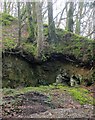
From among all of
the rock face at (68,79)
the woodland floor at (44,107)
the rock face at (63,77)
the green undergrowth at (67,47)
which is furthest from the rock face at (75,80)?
the woodland floor at (44,107)

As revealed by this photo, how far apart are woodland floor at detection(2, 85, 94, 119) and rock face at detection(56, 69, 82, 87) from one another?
2.09m

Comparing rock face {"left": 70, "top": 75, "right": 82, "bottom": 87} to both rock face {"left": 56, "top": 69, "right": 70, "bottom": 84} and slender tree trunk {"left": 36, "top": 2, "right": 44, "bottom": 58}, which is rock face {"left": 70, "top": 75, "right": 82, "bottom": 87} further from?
slender tree trunk {"left": 36, "top": 2, "right": 44, "bottom": 58}

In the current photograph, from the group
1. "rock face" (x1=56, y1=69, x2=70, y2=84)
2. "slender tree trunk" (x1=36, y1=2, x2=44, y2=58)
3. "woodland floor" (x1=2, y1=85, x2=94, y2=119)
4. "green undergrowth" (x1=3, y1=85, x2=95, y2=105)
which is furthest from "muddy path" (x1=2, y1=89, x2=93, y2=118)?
"slender tree trunk" (x1=36, y1=2, x2=44, y2=58)

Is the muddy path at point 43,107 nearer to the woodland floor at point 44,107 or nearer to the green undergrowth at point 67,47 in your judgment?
the woodland floor at point 44,107

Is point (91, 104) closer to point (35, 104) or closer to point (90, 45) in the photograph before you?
point (35, 104)

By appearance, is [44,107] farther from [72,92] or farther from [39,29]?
[39,29]

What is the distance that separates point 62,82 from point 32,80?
4.92 ft

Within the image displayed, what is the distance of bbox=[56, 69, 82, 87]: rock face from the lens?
447 inches

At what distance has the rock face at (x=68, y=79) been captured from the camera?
11365 mm

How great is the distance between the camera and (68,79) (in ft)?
38.0

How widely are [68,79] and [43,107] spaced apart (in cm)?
404

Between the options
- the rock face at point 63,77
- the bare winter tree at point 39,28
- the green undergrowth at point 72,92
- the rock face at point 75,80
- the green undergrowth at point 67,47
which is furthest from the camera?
the green undergrowth at point 67,47

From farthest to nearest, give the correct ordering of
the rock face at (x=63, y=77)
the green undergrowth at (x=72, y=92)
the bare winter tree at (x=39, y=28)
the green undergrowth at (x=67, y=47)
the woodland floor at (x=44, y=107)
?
the green undergrowth at (x=67, y=47) < the rock face at (x=63, y=77) < the bare winter tree at (x=39, y=28) < the green undergrowth at (x=72, y=92) < the woodland floor at (x=44, y=107)

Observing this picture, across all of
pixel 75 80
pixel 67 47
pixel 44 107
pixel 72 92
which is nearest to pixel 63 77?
pixel 75 80
